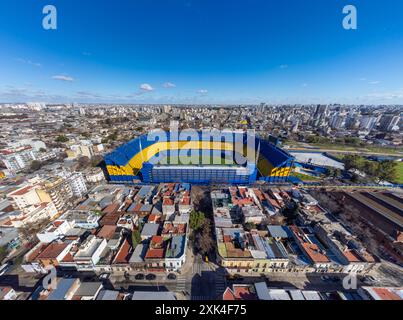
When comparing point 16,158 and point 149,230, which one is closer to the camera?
point 149,230

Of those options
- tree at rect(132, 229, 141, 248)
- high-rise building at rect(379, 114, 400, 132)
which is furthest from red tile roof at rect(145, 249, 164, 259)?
high-rise building at rect(379, 114, 400, 132)

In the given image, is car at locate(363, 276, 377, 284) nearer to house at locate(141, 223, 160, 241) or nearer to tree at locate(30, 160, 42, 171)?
house at locate(141, 223, 160, 241)

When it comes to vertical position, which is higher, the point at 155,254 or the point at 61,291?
the point at 155,254

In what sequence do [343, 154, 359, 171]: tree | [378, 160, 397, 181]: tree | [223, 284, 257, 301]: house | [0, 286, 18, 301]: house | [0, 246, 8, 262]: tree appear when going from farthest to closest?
1. [343, 154, 359, 171]: tree
2. [378, 160, 397, 181]: tree
3. [0, 246, 8, 262]: tree
4. [0, 286, 18, 301]: house
5. [223, 284, 257, 301]: house

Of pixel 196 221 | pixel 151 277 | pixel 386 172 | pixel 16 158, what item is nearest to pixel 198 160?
pixel 196 221

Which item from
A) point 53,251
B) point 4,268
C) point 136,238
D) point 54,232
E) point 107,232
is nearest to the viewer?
point 53,251

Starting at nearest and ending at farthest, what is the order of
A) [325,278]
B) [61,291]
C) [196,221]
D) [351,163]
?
[61,291], [325,278], [196,221], [351,163]

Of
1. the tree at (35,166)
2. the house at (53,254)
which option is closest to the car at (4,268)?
the house at (53,254)

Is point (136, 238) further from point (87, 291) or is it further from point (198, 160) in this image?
point (198, 160)
